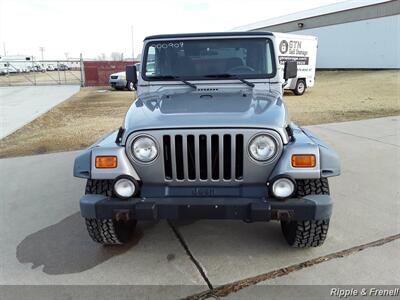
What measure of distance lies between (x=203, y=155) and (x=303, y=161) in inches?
29.1

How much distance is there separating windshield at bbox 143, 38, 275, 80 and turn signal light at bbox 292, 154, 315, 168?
1.46m

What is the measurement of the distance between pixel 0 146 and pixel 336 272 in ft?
23.2

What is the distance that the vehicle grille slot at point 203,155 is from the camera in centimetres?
267

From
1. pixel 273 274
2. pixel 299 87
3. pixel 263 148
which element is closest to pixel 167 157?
pixel 263 148

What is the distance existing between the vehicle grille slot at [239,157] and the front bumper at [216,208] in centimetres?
20

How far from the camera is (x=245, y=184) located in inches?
108

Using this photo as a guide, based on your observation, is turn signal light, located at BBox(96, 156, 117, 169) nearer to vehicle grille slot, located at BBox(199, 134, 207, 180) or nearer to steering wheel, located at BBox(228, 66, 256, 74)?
vehicle grille slot, located at BBox(199, 134, 207, 180)

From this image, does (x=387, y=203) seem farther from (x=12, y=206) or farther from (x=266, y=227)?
→ (x=12, y=206)

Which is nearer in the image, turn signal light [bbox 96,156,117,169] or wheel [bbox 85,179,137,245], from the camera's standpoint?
turn signal light [bbox 96,156,117,169]

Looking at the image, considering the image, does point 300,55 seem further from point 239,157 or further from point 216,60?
point 239,157

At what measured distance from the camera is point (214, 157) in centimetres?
271

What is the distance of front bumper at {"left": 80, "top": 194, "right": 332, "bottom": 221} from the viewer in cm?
257

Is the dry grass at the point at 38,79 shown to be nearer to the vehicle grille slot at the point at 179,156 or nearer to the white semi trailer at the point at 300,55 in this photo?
the white semi trailer at the point at 300,55

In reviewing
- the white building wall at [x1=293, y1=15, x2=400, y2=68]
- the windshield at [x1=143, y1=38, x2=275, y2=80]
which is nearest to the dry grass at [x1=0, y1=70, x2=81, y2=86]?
the white building wall at [x1=293, y1=15, x2=400, y2=68]
